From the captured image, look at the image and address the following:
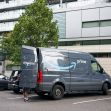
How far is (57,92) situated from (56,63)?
1.48 m

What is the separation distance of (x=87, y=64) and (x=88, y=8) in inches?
872

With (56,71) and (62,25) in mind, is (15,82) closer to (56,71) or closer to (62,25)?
(56,71)

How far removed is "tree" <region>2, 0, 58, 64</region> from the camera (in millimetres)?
31141

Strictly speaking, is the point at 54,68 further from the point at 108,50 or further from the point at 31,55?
the point at 108,50

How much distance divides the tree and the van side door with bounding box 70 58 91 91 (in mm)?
11059

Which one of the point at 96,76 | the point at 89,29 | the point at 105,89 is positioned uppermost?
the point at 89,29

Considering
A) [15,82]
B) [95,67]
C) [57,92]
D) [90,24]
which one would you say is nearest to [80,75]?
[95,67]

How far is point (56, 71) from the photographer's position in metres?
18.9

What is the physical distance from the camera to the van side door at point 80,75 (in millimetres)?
19750

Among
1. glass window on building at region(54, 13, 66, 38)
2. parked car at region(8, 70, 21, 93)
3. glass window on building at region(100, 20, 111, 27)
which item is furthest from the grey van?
glass window on building at region(54, 13, 66, 38)

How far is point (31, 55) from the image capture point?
1872 cm

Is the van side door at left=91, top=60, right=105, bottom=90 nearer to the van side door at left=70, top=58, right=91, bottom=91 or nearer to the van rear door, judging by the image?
the van side door at left=70, top=58, right=91, bottom=91

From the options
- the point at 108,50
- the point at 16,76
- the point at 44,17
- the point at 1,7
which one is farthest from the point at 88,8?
the point at 1,7

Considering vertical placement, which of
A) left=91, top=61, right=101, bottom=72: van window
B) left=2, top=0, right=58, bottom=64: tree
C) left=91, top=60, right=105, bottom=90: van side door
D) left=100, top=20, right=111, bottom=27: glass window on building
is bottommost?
left=91, top=60, right=105, bottom=90: van side door
